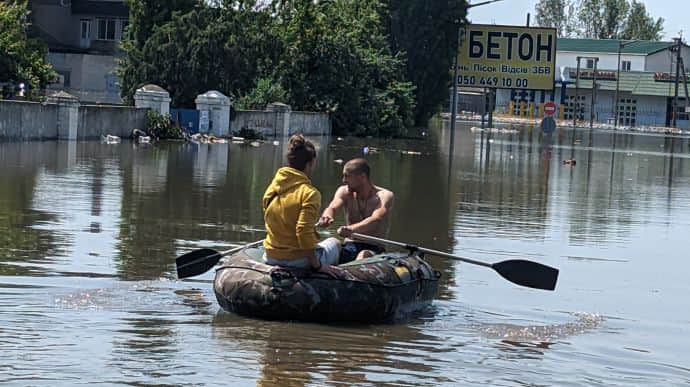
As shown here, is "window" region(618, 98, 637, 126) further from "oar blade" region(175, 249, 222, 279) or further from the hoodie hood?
the hoodie hood

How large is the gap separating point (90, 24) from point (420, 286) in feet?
218

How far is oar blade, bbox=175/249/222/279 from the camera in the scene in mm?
11945

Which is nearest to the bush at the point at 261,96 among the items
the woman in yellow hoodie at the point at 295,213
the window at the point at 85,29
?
the window at the point at 85,29

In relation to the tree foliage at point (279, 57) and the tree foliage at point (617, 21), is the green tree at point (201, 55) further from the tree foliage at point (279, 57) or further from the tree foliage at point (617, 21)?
the tree foliage at point (617, 21)

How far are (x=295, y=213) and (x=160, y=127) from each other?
1348 inches

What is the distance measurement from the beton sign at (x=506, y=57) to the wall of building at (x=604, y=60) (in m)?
81.4

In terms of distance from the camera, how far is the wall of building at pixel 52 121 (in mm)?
36125

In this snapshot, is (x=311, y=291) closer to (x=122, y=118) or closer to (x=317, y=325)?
(x=317, y=325)

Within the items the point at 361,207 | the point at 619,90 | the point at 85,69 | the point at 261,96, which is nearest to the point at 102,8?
the point at 85,69

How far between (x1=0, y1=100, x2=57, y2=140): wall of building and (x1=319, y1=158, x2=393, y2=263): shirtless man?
2460 cm

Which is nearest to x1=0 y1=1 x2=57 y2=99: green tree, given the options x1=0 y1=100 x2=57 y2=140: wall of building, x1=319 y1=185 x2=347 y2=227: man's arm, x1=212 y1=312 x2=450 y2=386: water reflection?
x1=0 y1=100 x2=57 y2=140: wall of building

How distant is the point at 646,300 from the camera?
13.6 metres

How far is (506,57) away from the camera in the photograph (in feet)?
164

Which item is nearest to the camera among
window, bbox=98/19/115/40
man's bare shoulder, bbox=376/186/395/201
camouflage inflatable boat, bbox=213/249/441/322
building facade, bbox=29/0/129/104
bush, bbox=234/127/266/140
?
camouflage inflatable boat, bbox=213/249/441/322
